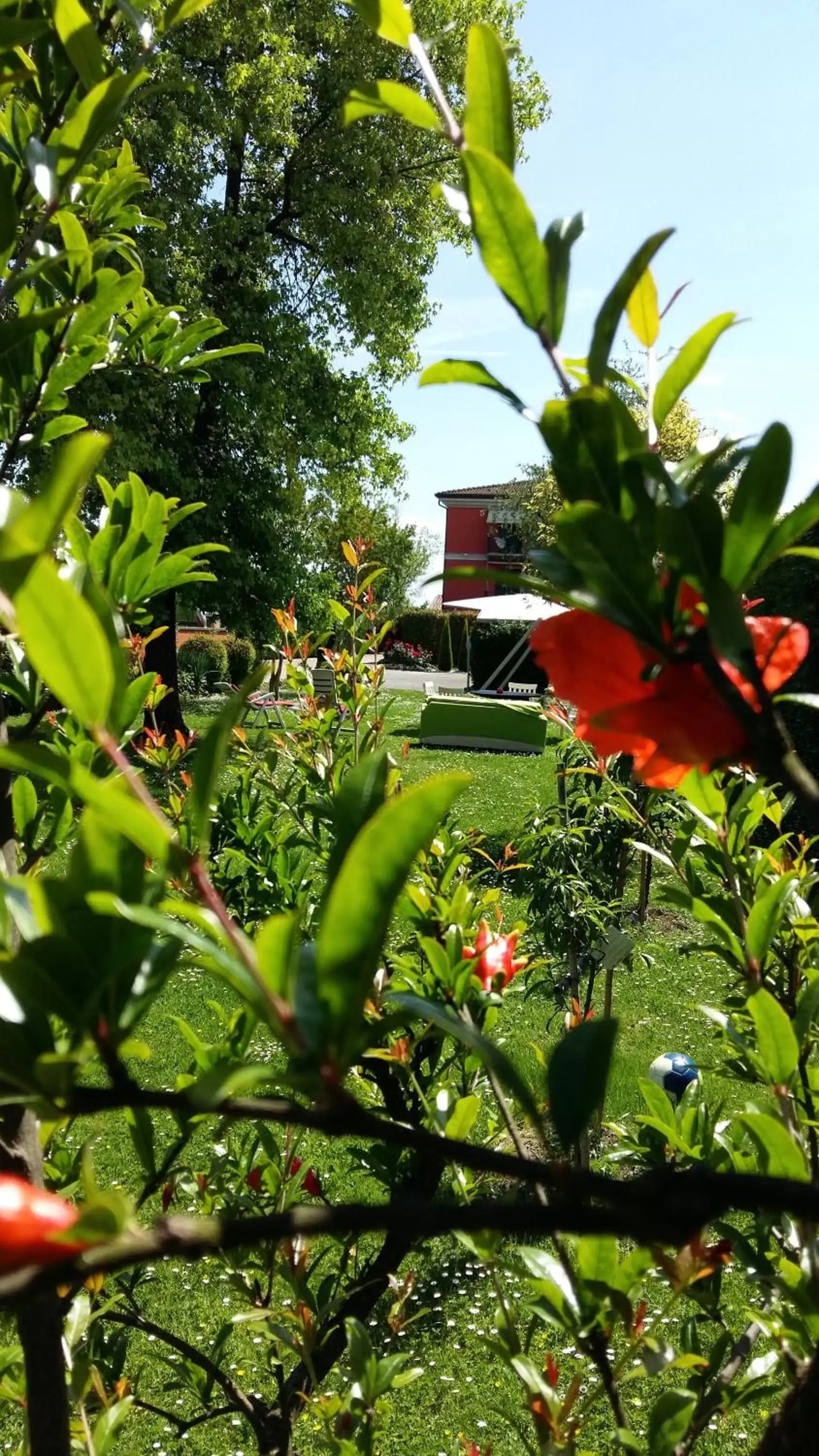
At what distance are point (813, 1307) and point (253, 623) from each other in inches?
408

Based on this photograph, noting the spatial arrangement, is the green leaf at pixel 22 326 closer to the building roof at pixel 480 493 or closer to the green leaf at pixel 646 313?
the green leaf at pixel 646 313

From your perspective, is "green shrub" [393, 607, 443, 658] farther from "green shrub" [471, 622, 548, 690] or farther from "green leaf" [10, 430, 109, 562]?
"green leaf" [10, 430, 109, 562]

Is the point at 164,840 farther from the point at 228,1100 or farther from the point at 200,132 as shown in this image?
the point at 200,132

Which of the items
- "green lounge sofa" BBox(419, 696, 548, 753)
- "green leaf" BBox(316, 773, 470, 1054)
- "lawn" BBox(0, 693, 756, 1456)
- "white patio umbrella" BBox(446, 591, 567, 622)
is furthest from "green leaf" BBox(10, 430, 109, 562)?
"white patio umbrella" BBox(446, 591, 567, 622)

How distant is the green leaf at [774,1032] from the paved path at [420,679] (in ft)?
67.5

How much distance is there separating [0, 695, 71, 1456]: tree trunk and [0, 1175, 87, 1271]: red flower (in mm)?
549

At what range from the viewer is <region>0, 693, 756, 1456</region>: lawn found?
2.52m

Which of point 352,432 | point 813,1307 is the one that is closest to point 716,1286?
point 813,1307

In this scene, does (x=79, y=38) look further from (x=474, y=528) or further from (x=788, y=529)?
(x=474, y=528)

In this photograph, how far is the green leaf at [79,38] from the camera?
2.30 feet

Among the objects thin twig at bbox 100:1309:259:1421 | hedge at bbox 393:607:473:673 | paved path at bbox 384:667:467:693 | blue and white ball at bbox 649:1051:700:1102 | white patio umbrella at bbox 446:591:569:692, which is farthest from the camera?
hedge at bbox 393:607:473:673

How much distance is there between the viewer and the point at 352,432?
36.0 feet

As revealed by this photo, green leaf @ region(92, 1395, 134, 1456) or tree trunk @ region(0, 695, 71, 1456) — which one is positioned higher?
tree trunk @ region(0, 695, 71, 1456)

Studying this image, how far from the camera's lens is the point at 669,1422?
74cm
